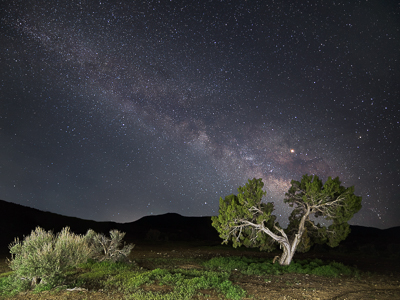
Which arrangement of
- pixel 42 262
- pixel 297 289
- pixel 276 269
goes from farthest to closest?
pixel 276 269 → pixel 297 289 → pixel 42 262

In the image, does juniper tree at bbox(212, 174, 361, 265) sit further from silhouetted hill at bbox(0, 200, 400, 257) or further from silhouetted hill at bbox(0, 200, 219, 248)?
silhouetted hill at bbox(0, 200, 219, 248)

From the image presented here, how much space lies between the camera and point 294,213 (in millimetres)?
17188

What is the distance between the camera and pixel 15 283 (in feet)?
28.5

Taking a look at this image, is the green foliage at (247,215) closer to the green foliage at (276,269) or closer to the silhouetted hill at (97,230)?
the green foliage at (276,269)

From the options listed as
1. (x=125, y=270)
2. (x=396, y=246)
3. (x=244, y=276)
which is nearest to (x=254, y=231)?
(x=244, y=276)

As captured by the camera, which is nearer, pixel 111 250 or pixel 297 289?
pixel 297 289

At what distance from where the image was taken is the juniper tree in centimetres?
1520

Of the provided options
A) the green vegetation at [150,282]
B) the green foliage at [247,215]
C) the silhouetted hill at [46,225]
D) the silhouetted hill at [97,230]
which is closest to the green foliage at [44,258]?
the green vegetation at [150,282]

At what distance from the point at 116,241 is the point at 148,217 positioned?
79431mm

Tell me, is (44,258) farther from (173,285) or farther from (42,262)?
(173,285)

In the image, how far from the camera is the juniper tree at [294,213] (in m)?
15.2

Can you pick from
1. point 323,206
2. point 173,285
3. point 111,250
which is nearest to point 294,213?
point 323,206

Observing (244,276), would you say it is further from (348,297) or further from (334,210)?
(334,210)

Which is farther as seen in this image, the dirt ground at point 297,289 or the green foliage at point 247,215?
the green foliage at point 247,215
